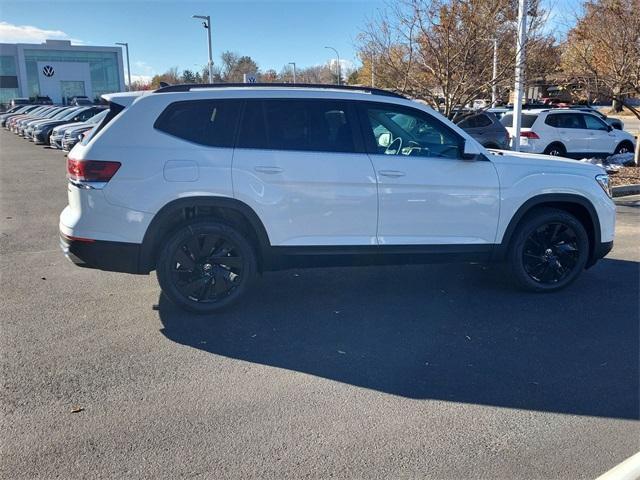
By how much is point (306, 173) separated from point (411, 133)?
1116 millimetres

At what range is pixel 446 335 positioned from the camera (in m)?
4.52

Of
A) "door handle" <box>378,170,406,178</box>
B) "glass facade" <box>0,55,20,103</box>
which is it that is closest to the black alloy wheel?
"door handle" <box>378,170,406,178</box>

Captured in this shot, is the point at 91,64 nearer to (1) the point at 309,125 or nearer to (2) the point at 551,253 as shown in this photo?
(1) the point at 309,125

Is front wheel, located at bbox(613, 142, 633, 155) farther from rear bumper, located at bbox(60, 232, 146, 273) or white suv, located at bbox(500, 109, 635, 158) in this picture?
rear bumper, located at bbox(60, 232, 146, 273)

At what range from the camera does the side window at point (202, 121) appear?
4676 mm

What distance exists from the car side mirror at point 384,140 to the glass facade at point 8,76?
274 ft

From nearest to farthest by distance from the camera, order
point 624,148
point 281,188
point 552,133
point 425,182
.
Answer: point 281,188 < point 425,182 < point 552,133 < point 624,148

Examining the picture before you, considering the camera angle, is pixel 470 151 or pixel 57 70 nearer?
pixel 470 151

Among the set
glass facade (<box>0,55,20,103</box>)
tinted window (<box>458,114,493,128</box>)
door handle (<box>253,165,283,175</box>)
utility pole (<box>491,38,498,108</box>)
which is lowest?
door handle (<box>253,165,283,175</box>)

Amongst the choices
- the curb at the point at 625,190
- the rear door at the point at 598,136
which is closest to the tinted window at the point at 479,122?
the rear door at the point at 598,136

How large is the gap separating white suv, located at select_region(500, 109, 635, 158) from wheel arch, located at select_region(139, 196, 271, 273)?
1096cm

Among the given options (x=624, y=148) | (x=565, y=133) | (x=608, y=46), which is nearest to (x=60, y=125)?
(x=565, y=133)

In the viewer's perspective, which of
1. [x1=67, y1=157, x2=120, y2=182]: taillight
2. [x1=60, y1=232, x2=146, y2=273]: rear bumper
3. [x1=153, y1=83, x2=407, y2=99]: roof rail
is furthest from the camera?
[x1=153, y1=83, x2=407, y2=99]: roof rail

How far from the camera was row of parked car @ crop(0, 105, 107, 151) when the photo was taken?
1914cm
